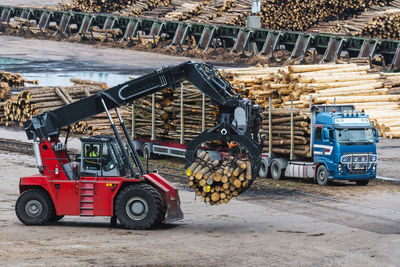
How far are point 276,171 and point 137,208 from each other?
10921 mm

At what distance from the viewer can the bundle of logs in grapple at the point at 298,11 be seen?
2601 inches

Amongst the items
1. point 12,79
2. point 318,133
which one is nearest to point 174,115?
point 318,133

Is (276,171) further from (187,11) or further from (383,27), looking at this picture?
(187,11)

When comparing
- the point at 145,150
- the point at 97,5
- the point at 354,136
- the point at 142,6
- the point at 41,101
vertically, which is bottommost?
the point at 145,150

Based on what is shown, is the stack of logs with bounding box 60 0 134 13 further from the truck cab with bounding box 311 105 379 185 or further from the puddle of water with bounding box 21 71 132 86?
the truck cab with bounding box 311 105 379 185

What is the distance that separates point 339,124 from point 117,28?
4745cm

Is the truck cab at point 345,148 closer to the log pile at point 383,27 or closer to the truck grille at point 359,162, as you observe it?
the truck grille at point 359,162

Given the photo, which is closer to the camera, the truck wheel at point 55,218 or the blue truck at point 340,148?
the truck wheel at point 55,218

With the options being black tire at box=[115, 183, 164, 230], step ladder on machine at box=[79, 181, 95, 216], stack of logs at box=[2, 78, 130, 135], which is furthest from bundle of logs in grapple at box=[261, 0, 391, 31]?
black tire at box=[115, 183, 164, 230]

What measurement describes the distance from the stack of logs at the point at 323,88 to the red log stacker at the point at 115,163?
11276 millimetres

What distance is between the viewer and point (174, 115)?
33.0m

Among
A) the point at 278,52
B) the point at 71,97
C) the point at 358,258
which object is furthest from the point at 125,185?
the point at 278,52

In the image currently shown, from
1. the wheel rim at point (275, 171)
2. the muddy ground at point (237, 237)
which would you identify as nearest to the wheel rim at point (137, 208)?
the muddy ground at point (237, 237)

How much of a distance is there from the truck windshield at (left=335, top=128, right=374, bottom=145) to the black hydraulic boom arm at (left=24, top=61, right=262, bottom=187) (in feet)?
27.4
